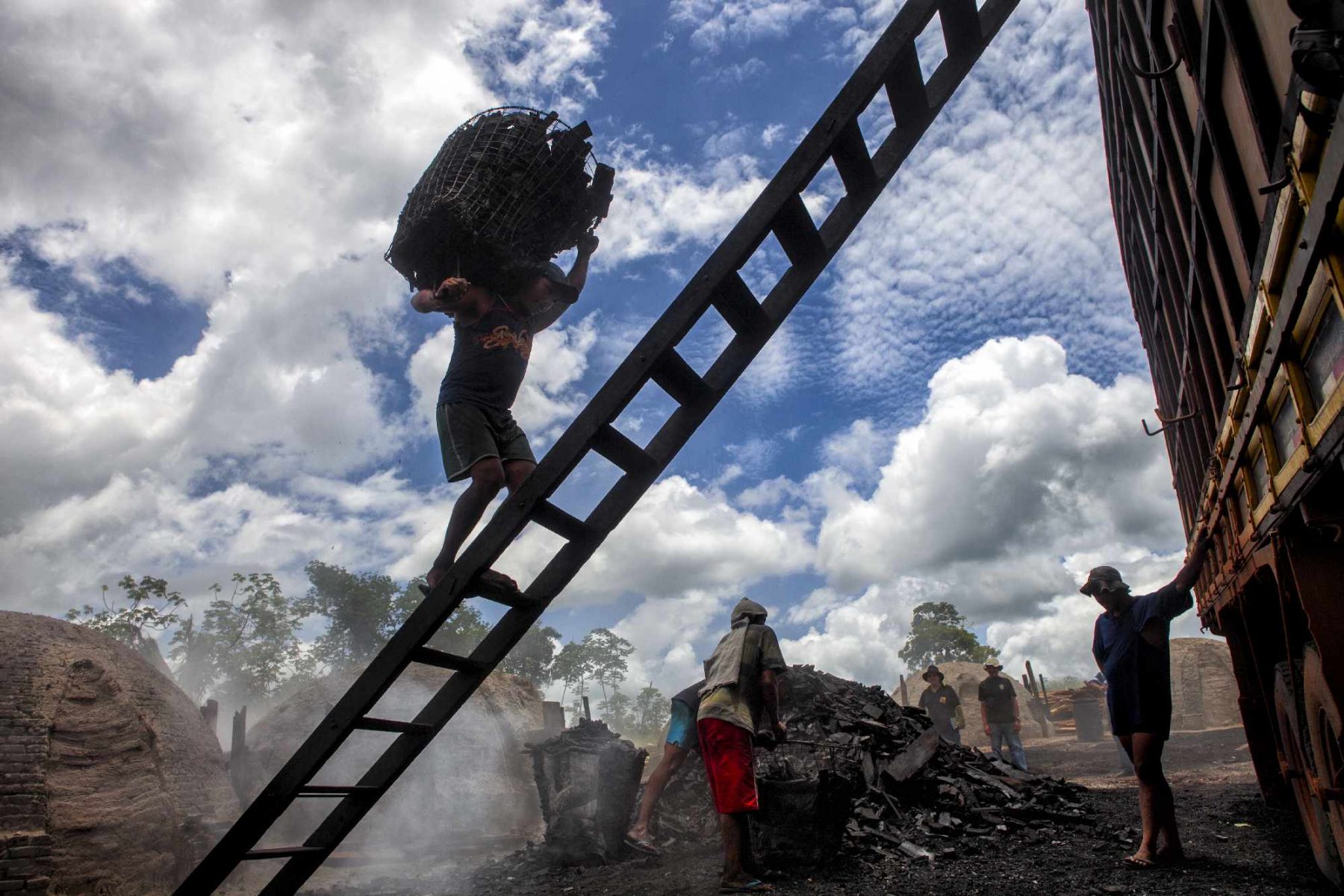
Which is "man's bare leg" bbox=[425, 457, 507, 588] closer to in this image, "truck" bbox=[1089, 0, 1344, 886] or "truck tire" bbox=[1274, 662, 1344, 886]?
"truck" bbox=[1089, 0, 1344, 886]

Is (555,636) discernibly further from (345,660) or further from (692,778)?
(692,778)

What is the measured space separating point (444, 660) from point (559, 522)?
2.07ft

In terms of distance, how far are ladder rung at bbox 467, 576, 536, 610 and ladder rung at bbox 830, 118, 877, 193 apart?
1.87 meters

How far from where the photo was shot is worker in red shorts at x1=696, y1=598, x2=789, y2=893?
409 cm

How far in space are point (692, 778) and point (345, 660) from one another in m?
41.4

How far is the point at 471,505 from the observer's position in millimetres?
2787

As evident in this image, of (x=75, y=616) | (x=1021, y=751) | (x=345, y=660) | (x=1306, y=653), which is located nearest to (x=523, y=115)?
(x=1306, y=653)

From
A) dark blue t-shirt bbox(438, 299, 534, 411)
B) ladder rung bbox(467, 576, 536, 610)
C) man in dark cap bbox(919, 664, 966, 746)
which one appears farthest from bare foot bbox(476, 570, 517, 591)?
man in dark cap bbox(919, 664, 966, 746)

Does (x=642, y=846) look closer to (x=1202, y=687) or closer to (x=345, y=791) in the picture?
(x=345, y=791)

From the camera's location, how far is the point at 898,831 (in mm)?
5629

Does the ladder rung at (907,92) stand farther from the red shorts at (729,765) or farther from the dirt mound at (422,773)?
the dirt mound at (422,773)

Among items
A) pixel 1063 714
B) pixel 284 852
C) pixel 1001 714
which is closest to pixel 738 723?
pixel 284 852

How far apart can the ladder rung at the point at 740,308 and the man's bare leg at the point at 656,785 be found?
454cm

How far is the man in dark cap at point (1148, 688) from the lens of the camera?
13.0ft
